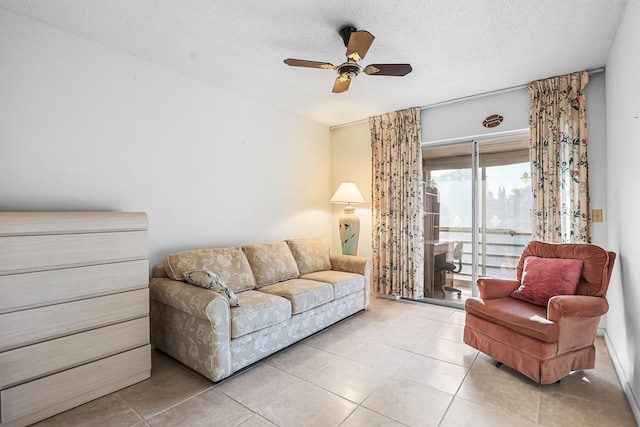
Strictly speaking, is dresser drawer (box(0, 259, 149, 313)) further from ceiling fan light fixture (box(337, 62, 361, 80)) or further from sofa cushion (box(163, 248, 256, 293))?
ceiling fan light fixture (box(337, 62, 361, 80))

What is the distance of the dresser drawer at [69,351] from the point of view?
5.95ft

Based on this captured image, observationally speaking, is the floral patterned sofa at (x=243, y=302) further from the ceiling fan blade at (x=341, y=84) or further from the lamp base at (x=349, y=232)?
the ceiling fan blade at (x=341, y=84)

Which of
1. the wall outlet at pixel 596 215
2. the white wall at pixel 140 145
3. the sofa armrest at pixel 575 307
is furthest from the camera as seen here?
the wall outlet at pixel 596 215

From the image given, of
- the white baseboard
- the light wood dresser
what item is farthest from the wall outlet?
the light wood dresser

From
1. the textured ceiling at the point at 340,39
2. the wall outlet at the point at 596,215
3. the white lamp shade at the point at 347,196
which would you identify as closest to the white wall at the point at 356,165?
the white lamp shade at the point at 347,196

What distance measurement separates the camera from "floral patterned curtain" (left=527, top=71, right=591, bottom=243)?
3.12 meters

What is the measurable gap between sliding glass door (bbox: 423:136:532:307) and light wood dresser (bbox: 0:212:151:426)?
3530 millimetres

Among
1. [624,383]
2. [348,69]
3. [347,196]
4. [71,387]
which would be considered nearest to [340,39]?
[348,69]

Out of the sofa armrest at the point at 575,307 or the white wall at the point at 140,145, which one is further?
the white wall at the point at 140,145

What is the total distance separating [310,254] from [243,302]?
1.48 meters

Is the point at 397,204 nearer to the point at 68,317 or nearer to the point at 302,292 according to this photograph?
the point at 302,292

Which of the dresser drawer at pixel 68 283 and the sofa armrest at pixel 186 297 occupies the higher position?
the dresser drawer at pixel 68 283

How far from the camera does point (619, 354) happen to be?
2461 mm

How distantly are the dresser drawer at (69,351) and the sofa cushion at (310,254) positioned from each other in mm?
1840
